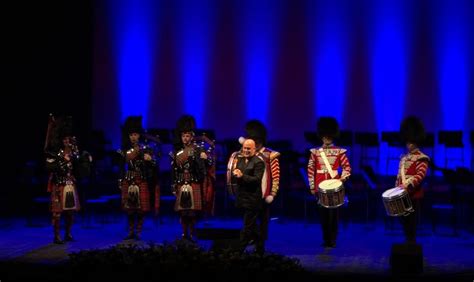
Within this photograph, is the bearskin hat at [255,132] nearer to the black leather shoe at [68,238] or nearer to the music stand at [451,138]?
the black leather shoe at [68,238]

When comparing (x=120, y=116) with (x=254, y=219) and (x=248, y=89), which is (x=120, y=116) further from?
(x=254, y=219)

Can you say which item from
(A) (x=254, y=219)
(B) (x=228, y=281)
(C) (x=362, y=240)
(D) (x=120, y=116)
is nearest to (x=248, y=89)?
(D) (x=120, y=116)

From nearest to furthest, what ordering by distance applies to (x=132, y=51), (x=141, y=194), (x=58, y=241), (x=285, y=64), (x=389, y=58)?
(x=58, y=241), (x=141, y=194), (x=389, y=58), (x=285, y=64), (x=132, y=51)

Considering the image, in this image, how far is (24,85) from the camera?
13.8 metres

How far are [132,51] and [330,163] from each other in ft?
22.5

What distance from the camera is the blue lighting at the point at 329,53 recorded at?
1505 centimetres

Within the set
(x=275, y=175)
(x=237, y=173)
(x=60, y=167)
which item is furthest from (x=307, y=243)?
(x=60, y=167)

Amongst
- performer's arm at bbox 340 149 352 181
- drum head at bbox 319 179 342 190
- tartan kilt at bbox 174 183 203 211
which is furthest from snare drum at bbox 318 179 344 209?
tartan kilt at bbox 174 183 203 211

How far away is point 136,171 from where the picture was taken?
10.8 metres

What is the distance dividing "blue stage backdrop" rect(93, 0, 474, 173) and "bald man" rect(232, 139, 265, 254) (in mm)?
6373

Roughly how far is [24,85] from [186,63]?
11.2 ft

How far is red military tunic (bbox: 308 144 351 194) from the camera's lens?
1024 centimetres

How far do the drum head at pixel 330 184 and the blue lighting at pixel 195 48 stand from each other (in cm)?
591

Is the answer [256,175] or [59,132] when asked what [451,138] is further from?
[59,132]
